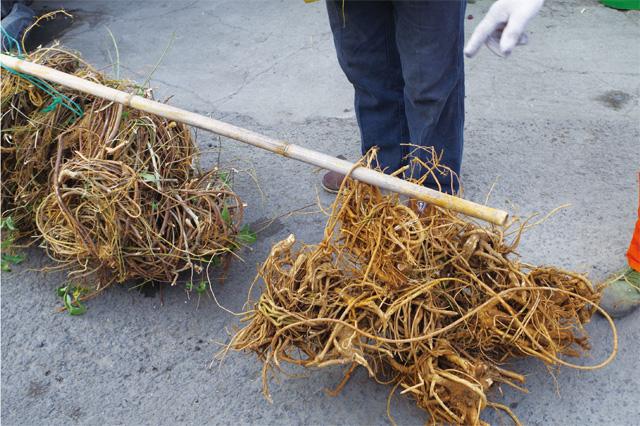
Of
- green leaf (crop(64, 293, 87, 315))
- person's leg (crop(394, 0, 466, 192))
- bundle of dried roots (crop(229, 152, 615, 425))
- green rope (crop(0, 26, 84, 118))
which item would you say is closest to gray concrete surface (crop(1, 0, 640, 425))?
green leaf (crop(64, 293, 87, 315))

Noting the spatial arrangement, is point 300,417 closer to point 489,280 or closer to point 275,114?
point 489,280

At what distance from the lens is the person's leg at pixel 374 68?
219 cm

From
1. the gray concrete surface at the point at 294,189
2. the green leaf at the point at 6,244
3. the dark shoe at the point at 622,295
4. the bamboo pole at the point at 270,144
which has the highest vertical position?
the bamboo pole at the point at 270,144

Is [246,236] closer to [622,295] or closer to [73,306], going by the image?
[73,306]

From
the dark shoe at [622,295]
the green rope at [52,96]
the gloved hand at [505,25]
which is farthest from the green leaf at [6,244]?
the dark shoe at [622,295]

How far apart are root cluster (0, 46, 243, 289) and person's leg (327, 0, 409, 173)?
636mm

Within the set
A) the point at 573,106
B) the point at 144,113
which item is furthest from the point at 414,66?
the point at 573,106

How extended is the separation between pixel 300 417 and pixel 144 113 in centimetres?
116

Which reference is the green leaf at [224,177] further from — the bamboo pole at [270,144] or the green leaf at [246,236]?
the bamboo pole at [270,144]

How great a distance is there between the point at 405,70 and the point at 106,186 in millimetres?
1075

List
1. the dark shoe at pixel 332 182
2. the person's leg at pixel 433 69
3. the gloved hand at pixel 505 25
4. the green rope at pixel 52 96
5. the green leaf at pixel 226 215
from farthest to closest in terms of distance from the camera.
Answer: the dark shoe at pixel 332 182
the green rope at pixel 52 96
the green leaf at pixel 226 215
the person's leg at pixel 433 69
the gloved hand at pixel 505 25

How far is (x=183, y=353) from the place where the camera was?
207 centimetres

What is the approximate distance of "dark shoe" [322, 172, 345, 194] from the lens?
2.67 metres

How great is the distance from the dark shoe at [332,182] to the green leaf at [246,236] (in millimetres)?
422
